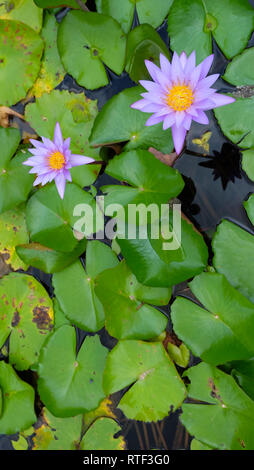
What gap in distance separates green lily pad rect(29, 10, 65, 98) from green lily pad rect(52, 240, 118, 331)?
115cm

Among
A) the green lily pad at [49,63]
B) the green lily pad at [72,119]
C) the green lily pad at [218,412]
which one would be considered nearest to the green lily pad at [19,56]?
the green lily pad at [49,63]

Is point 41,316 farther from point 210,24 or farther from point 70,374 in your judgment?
point 210,24

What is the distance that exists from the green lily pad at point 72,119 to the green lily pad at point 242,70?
0.89m

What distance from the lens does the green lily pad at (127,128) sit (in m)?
2.09

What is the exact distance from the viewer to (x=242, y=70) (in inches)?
81.6

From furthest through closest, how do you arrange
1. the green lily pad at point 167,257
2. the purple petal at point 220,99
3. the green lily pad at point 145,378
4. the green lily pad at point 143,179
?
the green lily pad at point 145,378, the green lily pad at point 167,257, the green lily pad at point 143,179, the purple petal at point 220,99

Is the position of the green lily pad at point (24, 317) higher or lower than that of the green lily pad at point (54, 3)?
lower

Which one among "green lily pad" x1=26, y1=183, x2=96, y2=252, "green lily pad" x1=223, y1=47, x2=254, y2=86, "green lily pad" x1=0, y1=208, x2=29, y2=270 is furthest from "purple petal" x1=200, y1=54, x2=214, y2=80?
"green lily pad" x1=0, y1=208, x2=29, y2=270

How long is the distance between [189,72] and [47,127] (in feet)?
3.70

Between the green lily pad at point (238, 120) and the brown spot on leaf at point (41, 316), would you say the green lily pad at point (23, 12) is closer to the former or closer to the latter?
the green lily pad at point (238, 120)

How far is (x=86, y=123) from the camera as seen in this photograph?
2.29 metres

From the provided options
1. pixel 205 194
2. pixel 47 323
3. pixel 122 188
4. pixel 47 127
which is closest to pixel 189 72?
pixel 122 188

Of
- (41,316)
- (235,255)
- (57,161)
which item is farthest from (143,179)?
(41,316)
